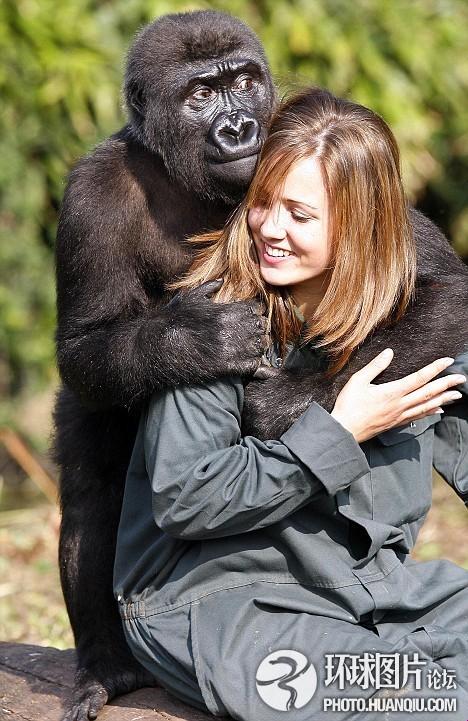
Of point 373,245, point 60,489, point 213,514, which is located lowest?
point 60,489

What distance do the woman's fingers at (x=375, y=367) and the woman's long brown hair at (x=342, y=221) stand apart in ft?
0.24

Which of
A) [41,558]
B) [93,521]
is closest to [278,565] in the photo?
[93,521]

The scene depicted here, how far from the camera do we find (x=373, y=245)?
258 cm

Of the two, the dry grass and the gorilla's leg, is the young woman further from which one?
the dry grass

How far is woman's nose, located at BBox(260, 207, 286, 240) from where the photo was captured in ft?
8.29

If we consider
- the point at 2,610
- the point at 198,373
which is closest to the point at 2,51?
the point at 2,610

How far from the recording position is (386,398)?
8.19 feet

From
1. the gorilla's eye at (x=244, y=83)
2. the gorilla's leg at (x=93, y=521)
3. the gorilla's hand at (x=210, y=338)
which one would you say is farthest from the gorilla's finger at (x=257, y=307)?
the gorilla's eye at (x=244, y=83)

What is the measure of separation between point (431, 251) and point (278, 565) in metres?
1.08

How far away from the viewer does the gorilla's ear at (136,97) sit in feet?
11.4

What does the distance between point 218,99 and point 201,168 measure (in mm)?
239

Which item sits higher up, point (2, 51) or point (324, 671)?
point (2, 51)

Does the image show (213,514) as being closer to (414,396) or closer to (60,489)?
(414,396)

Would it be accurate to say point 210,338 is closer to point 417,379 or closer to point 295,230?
point 295,230
